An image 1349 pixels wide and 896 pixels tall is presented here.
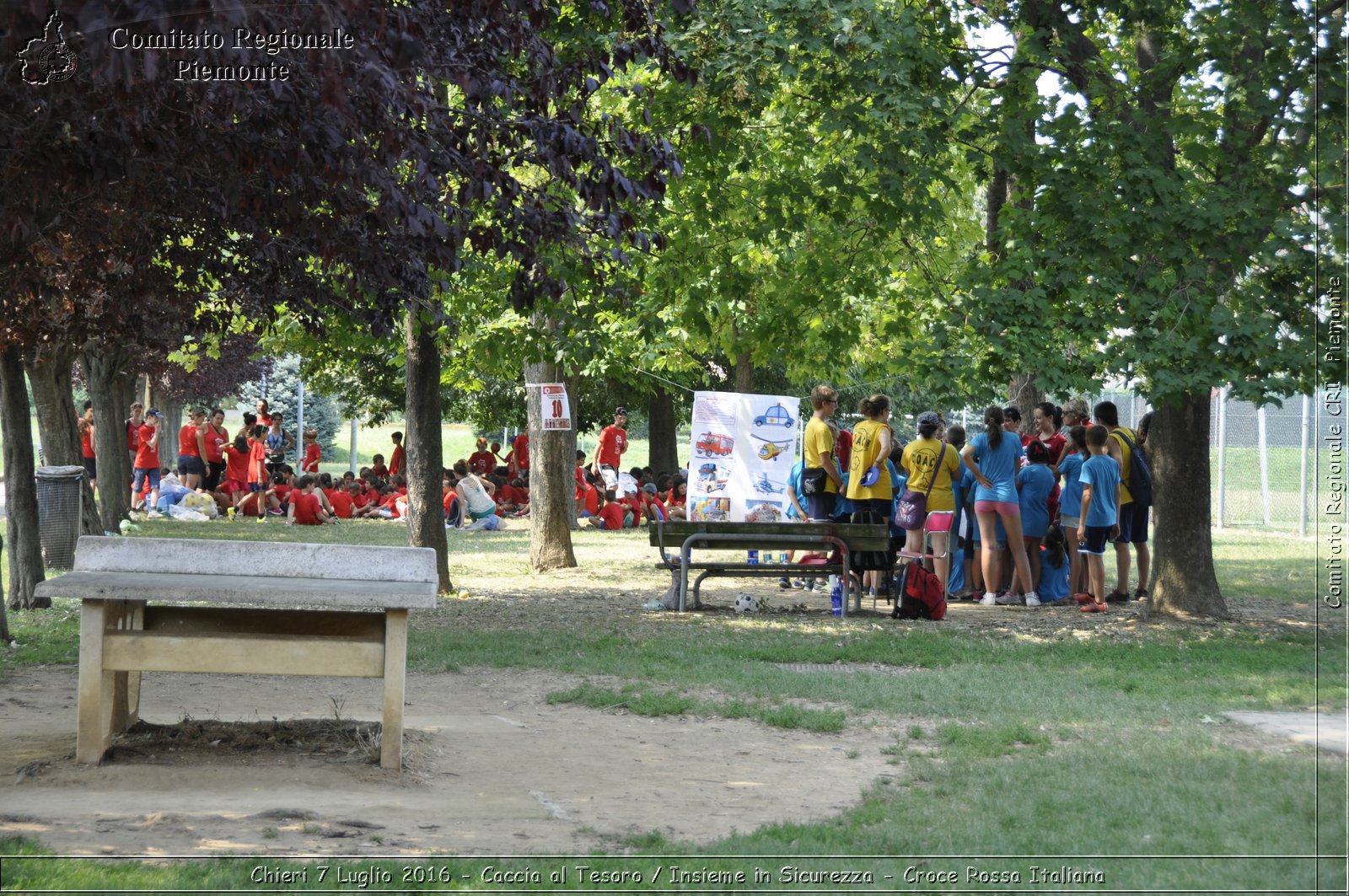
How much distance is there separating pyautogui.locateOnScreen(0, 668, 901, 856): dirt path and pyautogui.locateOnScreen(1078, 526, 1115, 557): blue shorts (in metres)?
6.62

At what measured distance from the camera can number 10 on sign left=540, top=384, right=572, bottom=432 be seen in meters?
16.8

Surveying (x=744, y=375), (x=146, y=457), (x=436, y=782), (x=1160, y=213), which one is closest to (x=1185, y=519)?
(x=1160, y=213)

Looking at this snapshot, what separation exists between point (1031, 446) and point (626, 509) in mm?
13424

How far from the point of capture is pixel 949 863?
Answer: 16.5 feet

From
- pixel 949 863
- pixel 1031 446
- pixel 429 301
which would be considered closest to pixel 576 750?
→ pixel 949 863

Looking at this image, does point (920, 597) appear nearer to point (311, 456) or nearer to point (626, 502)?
point (626, 502)

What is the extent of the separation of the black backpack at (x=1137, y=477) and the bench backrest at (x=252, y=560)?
981cm

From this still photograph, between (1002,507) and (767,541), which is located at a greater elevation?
(1002,507)

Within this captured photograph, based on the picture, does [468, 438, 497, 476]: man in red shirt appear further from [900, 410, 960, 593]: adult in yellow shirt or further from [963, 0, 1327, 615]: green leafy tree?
[963, 0, 1327, 615]: green leafy tree

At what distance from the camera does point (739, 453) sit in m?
18.0

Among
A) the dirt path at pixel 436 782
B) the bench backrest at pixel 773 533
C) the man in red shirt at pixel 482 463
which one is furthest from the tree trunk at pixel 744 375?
the dirt path at pixel 436 782

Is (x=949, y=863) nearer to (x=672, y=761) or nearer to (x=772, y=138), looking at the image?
(x=672, y=761)

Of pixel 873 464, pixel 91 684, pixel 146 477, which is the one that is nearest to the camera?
pixel 91 684

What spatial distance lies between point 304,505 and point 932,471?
14.6 m
